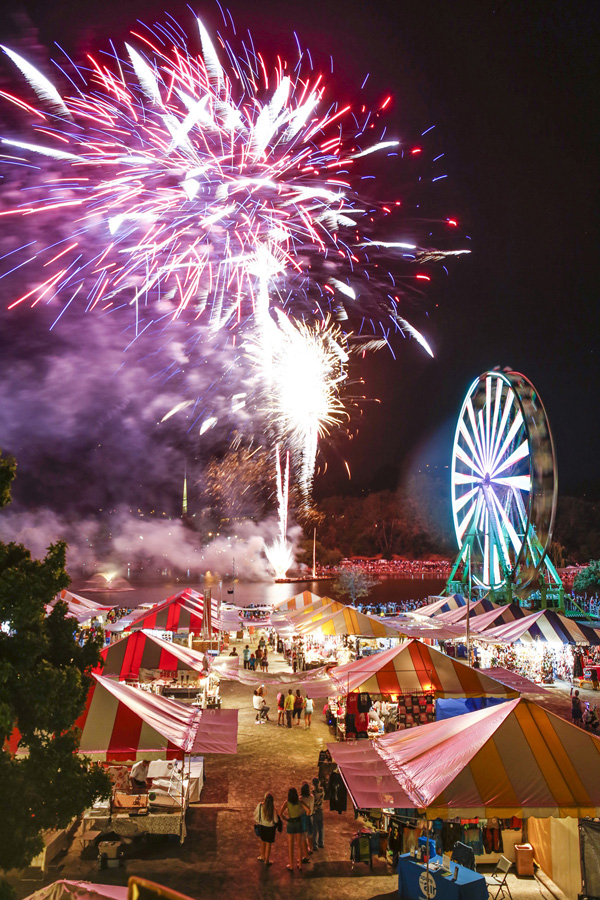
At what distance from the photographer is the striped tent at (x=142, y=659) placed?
13992 millimetres

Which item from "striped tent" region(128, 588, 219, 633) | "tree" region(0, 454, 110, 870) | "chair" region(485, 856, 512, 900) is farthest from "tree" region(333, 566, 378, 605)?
"tree" region(0, 454, 110, 870)

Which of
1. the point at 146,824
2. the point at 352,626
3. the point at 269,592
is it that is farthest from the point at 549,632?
the point at 269,592

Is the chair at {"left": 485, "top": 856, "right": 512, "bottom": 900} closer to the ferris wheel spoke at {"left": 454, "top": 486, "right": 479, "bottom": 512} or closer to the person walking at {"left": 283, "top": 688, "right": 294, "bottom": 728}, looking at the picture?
the person walking at {"left": 283, "top": 688, "right": 294, "bottom": 728}

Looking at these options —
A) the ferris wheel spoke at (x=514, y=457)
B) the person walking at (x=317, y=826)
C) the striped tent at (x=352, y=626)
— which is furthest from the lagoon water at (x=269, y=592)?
the person walking at (x=317, y=826)

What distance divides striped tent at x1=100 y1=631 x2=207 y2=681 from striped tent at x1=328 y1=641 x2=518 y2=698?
3.77m

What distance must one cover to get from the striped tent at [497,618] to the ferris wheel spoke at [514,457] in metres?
8.23

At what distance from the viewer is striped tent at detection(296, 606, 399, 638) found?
67.5 feet

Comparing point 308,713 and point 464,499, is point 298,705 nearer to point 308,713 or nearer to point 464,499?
Answer: point 308,713

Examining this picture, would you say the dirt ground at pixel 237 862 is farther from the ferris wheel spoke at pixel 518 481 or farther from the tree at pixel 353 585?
the tree at pixel 353 585

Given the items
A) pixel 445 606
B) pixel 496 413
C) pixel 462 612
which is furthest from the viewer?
pixel 445 606

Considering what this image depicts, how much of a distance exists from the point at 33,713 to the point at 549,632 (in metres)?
19.2

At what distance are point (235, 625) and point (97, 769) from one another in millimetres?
20805

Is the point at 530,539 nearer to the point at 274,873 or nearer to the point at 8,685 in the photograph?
the point at 274,873

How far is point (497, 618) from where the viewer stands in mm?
25141
